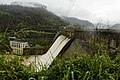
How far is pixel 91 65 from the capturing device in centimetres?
319

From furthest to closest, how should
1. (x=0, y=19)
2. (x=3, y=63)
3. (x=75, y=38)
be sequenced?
(x=0, y=19)
(x=75, y=38)
(x=3, y=63)

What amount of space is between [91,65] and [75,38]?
1031 cm

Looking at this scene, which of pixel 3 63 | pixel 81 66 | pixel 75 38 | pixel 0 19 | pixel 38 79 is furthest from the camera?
pixel 0 19

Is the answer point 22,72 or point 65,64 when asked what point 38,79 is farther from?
point 65,64

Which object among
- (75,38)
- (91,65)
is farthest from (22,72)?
(75,38)

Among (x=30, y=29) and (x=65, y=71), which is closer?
(x=65, y=71)

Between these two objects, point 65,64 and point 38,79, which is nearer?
point 38,79

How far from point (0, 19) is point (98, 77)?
49.6 m

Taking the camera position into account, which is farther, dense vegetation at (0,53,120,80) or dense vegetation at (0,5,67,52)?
dense vegetation at (0,5,67,52)

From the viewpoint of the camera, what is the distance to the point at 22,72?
9.81 feet

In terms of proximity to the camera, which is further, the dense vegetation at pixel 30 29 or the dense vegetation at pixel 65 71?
the dense vegetation at pixel 30 29

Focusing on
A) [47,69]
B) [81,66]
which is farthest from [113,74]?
[47,69]

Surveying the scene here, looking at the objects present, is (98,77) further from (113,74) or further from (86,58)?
(86,58)

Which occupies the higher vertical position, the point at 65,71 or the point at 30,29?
the point at 30,29
